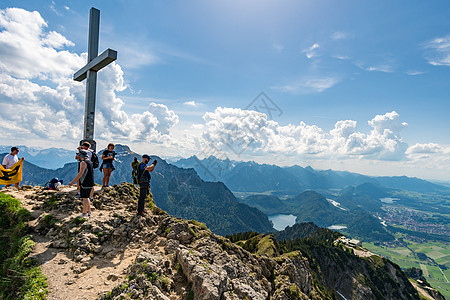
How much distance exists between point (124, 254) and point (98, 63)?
41.1 feet

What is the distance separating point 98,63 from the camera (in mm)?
14000

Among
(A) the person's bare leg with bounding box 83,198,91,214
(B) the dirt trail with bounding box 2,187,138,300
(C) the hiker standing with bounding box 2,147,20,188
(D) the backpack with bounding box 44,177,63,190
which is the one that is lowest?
(B) the dirt trail with bounding box 2,187,138,300

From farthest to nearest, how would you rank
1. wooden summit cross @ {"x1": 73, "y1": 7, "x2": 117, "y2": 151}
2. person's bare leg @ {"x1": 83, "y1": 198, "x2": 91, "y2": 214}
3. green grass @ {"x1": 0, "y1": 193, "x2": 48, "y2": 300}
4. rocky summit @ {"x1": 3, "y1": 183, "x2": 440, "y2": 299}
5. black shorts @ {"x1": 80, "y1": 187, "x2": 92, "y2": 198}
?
wooden summit cross @ {"x1": 73, "y1": 7, "x2": 117, "y2": 151} < person's bare leg @ {"x1": 83, "y1": 198, "x2": 91, "y2": 214} < black shorts @ {"x1": 80, "y1": 187, "x2": 92, "y2": 198} < rocky summit @ {"x1": 3, "y1": 183, "x2": 440, "y2": 299} < green grass @ {"x1": 0, "y1": 193, "x2": 48, "y2": 300}

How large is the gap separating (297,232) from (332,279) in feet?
353

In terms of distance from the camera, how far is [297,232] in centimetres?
18450

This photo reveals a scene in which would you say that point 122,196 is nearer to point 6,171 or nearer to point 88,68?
point 6,171

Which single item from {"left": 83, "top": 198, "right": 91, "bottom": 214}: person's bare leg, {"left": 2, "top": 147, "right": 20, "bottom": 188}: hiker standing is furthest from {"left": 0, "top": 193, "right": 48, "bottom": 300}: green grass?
{"left": 2, "top": 147, "right": 20, "bottom": 188}: hiker standing

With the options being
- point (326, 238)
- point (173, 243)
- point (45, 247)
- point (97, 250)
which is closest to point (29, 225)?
point (45, 247)

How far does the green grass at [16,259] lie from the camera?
22.5 feet

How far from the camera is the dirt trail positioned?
704 centimetres

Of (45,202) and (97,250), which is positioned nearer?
(97,250)

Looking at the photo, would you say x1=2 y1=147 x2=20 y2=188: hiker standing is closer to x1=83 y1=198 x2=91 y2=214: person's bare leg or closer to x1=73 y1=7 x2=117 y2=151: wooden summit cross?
x1=73 y1=7 x2=117 y2=151: wooden summit cross

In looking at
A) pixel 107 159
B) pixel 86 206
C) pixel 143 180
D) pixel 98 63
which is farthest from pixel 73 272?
pixel 98 63

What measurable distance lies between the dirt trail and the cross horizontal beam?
→ 10.4 m
